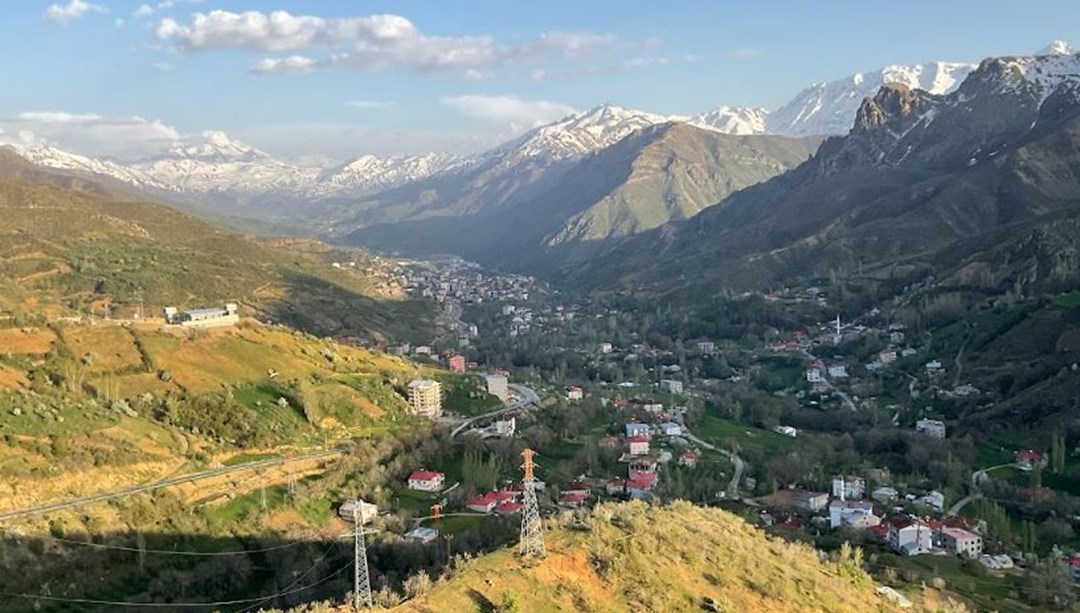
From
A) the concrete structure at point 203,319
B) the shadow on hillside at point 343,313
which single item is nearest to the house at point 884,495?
the concrete structure at point 203,319

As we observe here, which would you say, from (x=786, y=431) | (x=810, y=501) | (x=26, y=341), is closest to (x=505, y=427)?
(x=810, y=501)

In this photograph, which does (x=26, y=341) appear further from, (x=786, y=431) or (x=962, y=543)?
Result: (x=786, y=431)

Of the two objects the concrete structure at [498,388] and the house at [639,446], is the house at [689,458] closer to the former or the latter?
the house at [639,446]

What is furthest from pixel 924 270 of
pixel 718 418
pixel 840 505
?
pixel 840 505

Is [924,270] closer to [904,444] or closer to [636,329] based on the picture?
[636,329]

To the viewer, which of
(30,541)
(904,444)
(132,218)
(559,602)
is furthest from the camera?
(132,218)

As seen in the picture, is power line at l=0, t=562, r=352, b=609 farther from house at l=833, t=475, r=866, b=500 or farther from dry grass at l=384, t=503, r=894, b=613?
house at l=833, t=475, r=866, b=500

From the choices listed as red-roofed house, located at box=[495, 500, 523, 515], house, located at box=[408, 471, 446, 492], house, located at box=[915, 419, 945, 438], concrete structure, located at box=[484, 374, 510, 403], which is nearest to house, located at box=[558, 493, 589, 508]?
red-roofed house, located at box=[495, 500, 523, 515]

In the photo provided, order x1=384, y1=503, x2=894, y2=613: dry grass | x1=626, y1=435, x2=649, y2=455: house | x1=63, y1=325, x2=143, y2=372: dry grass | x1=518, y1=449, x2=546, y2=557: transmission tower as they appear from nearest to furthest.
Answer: x1=384, y1=503, x2=894, y2=613: dry grass → x1=518, y1=449, x2=546, y2=557: transmission tower → x1=63, y1=325, x2=143, y2=372: dry grass → x1=626, y1=435, x2=649, y2=455: house
